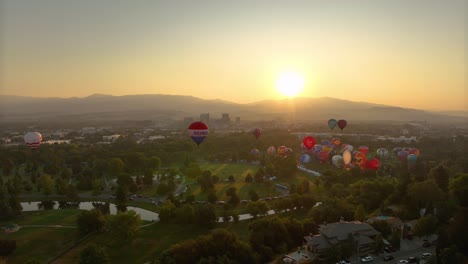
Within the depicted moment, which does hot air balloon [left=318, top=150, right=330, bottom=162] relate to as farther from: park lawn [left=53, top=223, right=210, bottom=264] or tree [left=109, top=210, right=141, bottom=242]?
tree [left=109, top=210, right=141, bottom=242]

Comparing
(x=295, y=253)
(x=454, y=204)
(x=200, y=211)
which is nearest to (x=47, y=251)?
(x=200, y=211)

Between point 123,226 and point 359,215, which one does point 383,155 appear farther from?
point 123,226

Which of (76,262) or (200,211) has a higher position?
(200,211)

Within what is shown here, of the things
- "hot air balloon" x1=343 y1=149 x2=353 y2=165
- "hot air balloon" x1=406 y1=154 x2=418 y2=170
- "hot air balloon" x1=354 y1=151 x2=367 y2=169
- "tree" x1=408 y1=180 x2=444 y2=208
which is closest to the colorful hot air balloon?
"hot air balloon" x1=354 y1=151 x2=367 y2=169

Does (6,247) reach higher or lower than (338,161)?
lower

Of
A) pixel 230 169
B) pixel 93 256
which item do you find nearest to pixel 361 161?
pixel 230 169

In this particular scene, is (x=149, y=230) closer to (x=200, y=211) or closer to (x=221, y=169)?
(x=200, y=211)
